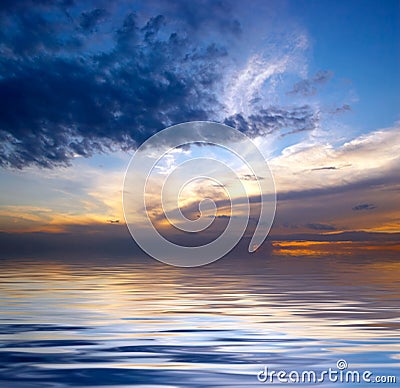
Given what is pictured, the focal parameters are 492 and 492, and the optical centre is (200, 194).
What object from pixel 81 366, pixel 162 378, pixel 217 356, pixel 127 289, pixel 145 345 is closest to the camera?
pixel 162 378

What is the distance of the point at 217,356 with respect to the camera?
1166cm

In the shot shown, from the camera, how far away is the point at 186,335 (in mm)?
14102

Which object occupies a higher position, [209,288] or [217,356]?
[209,288]

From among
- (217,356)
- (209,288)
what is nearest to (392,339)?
(217,356)

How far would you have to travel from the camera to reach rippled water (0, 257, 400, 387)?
10.5m

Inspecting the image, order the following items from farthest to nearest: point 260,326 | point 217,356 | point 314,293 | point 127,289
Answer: point 127,289 < point 314,293 < point 260,326 < point 217,356

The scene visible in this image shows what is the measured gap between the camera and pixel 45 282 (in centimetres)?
3019

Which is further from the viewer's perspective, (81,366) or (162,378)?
(81,366)

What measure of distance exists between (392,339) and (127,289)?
16.0 meters

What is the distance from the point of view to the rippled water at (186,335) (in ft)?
34.3

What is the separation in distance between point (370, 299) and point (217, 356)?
1253 centimetres

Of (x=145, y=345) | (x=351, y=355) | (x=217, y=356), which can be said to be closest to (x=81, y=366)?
(x=145, y=345)

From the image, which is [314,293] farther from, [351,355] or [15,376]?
[15,376]

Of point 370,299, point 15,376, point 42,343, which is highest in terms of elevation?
point 370,299
